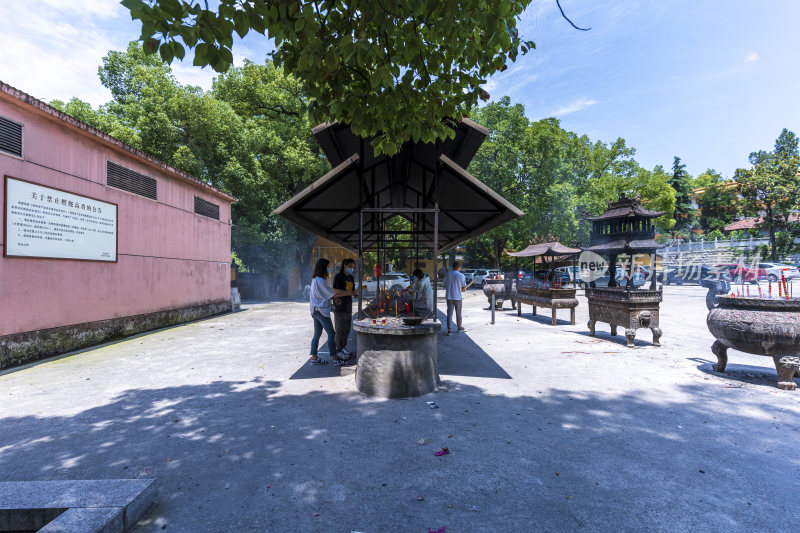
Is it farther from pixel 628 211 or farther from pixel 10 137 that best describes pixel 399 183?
pixel 10 137

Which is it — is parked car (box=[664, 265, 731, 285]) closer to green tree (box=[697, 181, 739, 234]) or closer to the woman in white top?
green tree (box=[697, 181, 739, 234])

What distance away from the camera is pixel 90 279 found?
8.81 metres

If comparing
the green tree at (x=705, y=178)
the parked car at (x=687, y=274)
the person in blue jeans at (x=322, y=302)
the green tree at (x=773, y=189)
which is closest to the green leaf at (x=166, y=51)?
the person in blue jeans at (x=322, y=302)

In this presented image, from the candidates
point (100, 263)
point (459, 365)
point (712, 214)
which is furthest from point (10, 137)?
point (712, 214)

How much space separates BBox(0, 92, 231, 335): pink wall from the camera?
7.23 m

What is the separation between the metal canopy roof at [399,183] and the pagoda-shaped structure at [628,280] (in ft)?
11.5

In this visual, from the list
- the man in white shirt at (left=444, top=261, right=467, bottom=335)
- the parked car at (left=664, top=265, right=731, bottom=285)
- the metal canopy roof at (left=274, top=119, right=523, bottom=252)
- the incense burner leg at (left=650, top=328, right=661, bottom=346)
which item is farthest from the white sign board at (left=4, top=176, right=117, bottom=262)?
the parked car at (left=664, top=265, right=731, bottom=285)

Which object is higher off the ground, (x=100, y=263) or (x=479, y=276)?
(x=100, y=263)

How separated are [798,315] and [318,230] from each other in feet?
26.7

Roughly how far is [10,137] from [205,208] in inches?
296

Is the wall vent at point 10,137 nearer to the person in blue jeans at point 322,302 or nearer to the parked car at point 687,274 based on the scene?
the person in blue jeans at point 322,302

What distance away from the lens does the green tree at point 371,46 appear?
290 centimetres

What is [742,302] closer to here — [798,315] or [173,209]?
[798,315]

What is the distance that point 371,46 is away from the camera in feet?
11.0
